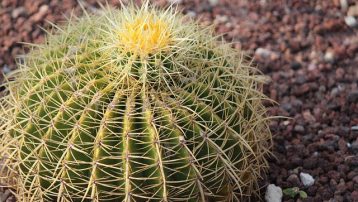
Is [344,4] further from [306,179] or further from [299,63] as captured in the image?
[306,179]

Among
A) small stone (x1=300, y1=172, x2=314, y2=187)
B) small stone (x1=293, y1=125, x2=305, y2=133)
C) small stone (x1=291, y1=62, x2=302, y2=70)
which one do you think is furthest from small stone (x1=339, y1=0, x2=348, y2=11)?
small stone (x1=300, y1=172, x2=314, y2=187)

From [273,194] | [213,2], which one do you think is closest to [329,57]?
[213,2]

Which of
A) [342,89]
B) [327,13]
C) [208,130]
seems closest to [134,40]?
[208,130]

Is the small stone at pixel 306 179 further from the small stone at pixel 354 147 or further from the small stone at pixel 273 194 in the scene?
the small stone at pixel 354 147

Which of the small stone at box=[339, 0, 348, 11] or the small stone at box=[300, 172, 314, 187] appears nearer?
the small stone at box=[300, 172, 314, 187]

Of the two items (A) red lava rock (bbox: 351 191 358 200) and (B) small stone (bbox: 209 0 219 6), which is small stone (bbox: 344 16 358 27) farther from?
(A) red lava rock (bbox: 351 191 358 200)

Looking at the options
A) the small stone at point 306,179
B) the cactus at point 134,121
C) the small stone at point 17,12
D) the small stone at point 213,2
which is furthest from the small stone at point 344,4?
the small stone at point 17,12
